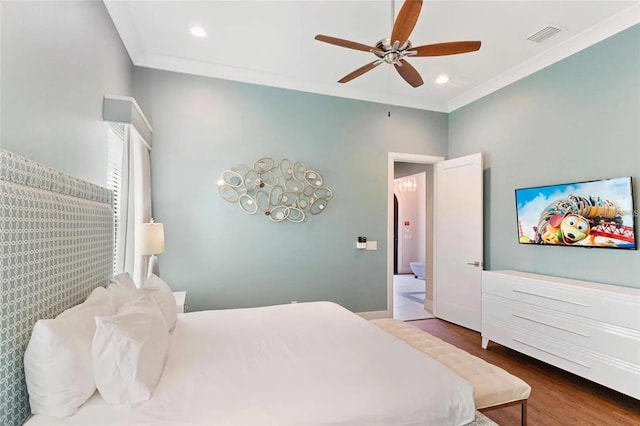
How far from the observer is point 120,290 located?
2014 mm

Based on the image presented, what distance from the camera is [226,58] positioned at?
3.41 m

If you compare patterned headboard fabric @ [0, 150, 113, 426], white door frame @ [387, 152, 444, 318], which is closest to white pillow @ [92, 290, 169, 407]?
patterned headboard fabric @ [0, 150, 113, 426]

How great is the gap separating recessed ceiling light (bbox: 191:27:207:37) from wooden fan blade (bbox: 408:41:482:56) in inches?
76.4

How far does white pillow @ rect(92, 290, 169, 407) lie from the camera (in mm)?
1282

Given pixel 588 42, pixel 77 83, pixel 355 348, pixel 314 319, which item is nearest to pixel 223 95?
pixel 77 83

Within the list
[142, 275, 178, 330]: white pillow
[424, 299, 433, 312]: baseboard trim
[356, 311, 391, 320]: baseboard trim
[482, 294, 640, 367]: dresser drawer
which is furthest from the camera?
[424, 299, 433, 312]: baseboard trim

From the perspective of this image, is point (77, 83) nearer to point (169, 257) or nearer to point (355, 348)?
point (169, 257)

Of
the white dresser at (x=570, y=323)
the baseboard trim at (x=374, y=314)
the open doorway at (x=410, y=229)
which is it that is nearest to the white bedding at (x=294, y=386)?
the white dresser at (x=570, y=323)

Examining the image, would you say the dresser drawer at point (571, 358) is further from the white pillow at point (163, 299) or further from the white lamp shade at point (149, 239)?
the white lamp shade at point (149, 239)

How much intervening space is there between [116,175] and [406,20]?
108 inches

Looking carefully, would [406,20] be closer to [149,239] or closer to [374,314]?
[149,239]

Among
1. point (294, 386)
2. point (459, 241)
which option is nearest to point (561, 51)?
point (459, 241)

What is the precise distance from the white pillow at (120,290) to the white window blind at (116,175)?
560 mm

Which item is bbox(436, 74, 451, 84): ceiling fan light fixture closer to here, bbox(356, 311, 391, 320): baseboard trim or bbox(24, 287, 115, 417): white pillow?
bbox(356, 311, 391, 320): baseboard trim
